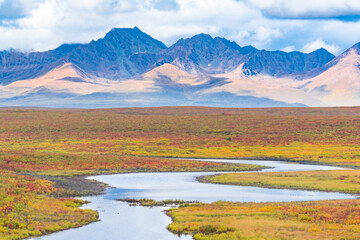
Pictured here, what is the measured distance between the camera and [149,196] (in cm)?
5653

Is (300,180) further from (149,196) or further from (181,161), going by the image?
(181,161)

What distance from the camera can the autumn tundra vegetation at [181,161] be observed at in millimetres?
40062

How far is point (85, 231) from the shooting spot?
39.9 m

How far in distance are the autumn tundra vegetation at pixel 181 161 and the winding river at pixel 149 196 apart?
1.58m

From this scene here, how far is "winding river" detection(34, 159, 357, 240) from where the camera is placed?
1550 inches

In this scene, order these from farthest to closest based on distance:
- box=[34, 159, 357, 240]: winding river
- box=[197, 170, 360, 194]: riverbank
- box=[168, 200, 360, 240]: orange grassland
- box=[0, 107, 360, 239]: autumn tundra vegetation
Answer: box=[197, 170, 360, 194]: riverbank, box=[0, 107, 360, 239]: autumn tundra vegetation, box=[34, 159, 357, 240]: winding river, box=[168, 200, 360, 240]: orange grassland

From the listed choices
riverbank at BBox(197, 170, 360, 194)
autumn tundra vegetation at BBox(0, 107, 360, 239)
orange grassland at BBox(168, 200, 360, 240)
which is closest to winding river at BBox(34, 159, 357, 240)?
autumn tundra vegetation at BBox(0, 107, 360, 239)

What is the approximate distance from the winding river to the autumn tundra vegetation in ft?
5.20

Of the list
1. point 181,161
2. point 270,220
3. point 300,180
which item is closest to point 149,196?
point 270,220

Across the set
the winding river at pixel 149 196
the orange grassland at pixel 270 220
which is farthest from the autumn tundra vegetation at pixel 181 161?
the winding river at pixel 149 196

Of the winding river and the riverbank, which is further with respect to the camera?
the riverbank

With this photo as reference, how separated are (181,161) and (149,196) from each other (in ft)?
108

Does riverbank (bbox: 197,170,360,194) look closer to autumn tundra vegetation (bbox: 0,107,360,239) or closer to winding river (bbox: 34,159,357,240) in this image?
autumn tundra vegetation (bbox: 0,107,360,239)

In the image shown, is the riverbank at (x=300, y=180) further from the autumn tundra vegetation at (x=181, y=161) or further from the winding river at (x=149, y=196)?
the winding river at (x=149, y=196)
